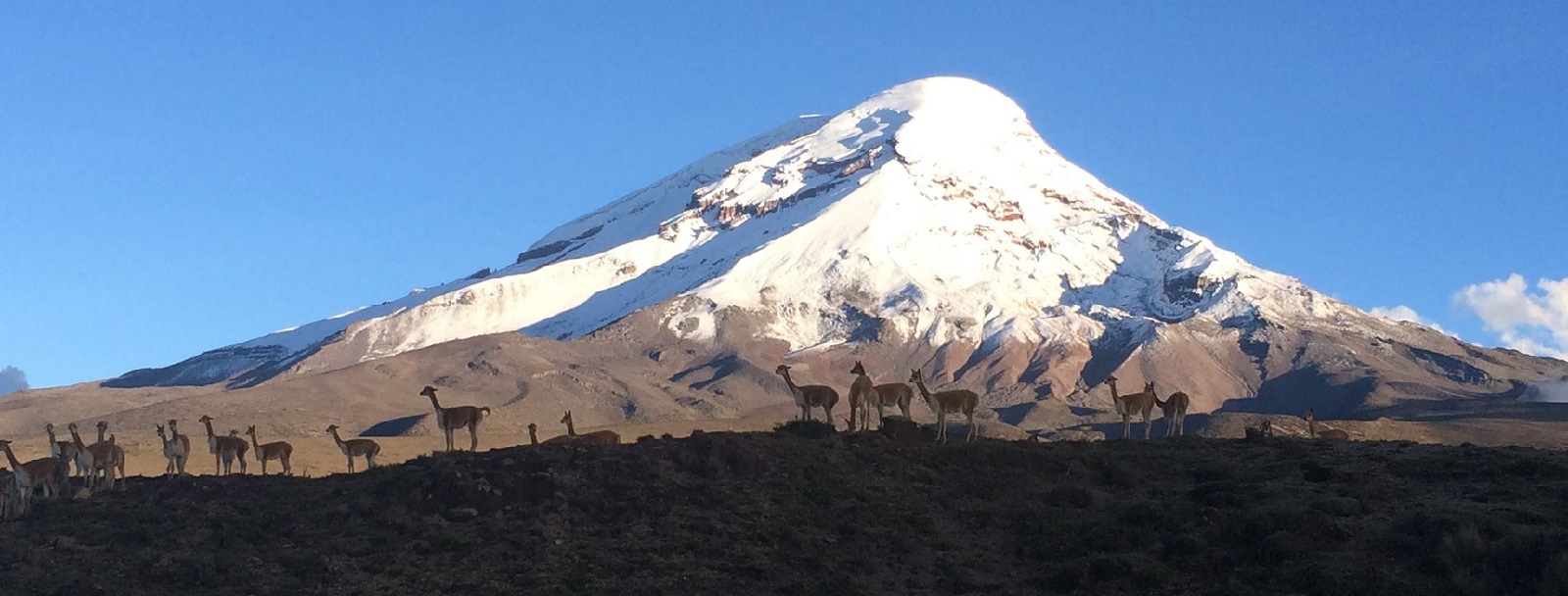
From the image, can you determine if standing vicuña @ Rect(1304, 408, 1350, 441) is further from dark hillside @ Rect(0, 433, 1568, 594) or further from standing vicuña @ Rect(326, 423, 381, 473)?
standing vicuña @ Rect(326, 423, 381, 473)

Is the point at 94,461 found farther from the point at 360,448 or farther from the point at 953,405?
the point at 953,405

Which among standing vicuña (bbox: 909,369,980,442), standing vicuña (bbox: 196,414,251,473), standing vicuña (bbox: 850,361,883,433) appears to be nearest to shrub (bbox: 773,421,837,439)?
standing vicuña (bbox: 850,361,883,433)

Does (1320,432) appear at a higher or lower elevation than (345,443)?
lower

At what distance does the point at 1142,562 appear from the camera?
2636cm

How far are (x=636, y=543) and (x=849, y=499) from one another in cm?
512

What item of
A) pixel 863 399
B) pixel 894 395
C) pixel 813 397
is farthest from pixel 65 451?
pixel 894 395

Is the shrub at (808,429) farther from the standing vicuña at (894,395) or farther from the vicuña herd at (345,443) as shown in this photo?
the standing vicuña at (894,395)

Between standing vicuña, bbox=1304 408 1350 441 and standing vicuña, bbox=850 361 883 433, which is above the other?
standing vicuña, bbox=850 361 883 433

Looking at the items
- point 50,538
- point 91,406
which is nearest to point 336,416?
point 91,406

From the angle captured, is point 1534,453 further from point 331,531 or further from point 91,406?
point 91,406

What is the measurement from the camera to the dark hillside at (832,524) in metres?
26.1

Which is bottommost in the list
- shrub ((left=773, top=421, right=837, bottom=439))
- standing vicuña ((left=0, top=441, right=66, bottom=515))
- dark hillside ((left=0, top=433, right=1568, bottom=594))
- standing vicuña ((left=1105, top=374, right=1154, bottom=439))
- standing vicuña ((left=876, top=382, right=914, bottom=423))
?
dark hillside ((left=0, top=433, right=1568, bottom=594))

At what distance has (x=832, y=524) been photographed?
96.8 feet

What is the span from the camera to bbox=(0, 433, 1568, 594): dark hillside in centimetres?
2609
